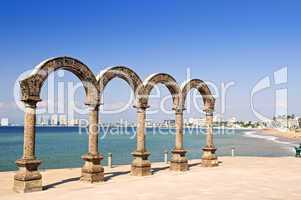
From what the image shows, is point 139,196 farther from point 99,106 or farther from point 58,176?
point 58,176

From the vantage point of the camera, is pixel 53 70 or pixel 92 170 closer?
pixel 53 70

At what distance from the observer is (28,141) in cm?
1449

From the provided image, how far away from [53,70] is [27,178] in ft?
13.9

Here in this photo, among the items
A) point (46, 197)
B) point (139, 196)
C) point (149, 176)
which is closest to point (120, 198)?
point (139, 196)

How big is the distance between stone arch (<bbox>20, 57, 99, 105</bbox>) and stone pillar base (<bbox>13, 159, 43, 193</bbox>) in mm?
2356

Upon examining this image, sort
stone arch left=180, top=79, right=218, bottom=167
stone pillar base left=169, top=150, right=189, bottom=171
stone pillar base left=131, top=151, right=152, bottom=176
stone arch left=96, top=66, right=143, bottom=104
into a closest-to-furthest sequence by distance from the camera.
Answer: stone arch left=96, top=66, right=143, bottom=104
stone pillar base left=131, top=151, right=152, bottom=176
stone pillar base left=169, top=150, right=189, bottom=171
stone arch left=180, top=79, right=218, bottom=167

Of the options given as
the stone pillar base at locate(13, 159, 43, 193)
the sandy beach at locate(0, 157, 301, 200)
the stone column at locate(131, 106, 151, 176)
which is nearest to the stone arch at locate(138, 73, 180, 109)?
the stone column at locate(131, 106, 151, 176)

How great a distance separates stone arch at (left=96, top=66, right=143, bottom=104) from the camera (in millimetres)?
17625

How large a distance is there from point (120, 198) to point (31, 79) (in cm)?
565

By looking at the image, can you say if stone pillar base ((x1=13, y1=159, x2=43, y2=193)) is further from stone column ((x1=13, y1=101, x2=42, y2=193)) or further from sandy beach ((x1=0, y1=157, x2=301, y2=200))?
sandy beach ((x1=0, y1=157, x2=301, y2=200))

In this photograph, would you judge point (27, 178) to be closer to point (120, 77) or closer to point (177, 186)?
point (177, 186)

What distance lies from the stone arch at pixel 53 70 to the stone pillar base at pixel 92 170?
2406mm

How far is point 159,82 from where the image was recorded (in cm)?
2073

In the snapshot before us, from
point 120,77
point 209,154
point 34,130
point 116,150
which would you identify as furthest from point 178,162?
point 116,150
